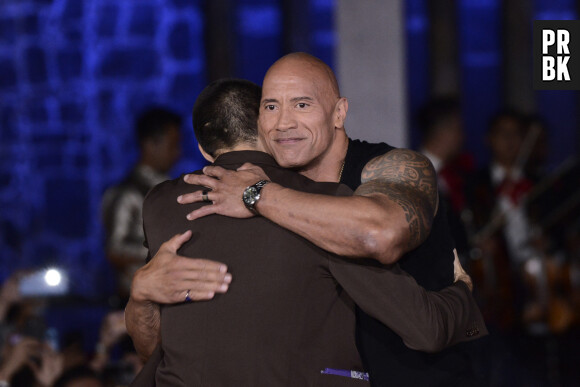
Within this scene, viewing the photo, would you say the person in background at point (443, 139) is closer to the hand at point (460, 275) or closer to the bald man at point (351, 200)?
the hand at point (460, 275)

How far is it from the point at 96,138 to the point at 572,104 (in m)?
4.13

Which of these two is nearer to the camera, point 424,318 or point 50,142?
point 424,318

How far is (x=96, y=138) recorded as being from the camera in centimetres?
692

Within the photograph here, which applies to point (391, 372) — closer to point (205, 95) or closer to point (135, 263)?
point (205, 95)

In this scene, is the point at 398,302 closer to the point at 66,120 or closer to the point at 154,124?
the point at 154,124

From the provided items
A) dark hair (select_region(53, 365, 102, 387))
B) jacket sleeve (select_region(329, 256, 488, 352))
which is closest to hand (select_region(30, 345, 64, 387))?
dark hair (select_region(53, 365, 102, 387))

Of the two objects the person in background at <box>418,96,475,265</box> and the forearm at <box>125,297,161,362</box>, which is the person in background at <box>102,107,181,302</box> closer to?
the person in background at <box>418,96,475,265</box>

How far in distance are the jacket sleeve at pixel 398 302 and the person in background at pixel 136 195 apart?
2.48 metres

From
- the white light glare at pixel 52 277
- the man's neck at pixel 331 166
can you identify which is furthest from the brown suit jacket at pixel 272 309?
the white light glare at pixel 52 277

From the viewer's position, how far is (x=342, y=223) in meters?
1.96

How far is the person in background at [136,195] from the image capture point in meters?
4.45

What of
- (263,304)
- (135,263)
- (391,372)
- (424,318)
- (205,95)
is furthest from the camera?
(135,263)

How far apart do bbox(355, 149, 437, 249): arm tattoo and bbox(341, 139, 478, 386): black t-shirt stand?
11cm

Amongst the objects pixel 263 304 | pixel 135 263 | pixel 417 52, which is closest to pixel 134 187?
pixel 135 263
